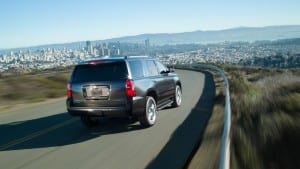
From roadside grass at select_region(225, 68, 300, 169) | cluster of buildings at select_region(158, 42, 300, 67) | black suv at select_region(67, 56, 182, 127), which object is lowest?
cluster of buildings at select_region(158, 42, 300, 67)

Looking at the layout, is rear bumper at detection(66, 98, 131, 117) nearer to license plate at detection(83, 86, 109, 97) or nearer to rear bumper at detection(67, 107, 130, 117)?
rear bumper at detection(67, 107, 130, 117)

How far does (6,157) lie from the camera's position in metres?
8.59

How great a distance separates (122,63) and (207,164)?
4500 mm

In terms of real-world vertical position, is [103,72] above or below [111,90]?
above

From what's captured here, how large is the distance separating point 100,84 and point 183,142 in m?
2.66

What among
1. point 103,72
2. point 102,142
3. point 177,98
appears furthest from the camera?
point 177,98

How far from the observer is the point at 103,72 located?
35.0 feet

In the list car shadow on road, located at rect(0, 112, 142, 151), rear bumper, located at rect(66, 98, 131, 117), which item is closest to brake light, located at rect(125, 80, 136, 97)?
rear bumper, located at rect(66, 98, 131, 117)

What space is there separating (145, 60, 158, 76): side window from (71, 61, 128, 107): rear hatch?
1574mm

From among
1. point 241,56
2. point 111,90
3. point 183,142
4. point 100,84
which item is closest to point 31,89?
point 100,84

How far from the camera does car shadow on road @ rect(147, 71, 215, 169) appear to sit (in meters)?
7.57

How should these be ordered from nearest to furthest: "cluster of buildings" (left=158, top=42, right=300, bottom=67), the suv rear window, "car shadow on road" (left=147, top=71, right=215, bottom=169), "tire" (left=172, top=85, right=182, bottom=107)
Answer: "car shadow on road" (left=147, top=71, right=215, bottom=169), the suv rear window, "tire" (left=172, top=85, right=182, bottom=107), "cluster of buildings" (left=158, top=42, right=300, bottom=67)

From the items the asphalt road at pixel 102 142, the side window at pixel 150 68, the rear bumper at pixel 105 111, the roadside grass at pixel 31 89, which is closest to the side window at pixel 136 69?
the side window at pixel 150 68

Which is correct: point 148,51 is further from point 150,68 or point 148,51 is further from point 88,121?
point 88,121
